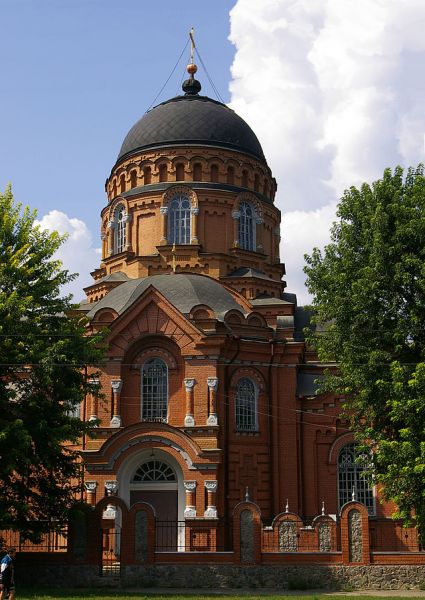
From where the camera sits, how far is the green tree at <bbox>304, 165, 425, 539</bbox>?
76.6 feet

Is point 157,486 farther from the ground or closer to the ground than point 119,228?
closer to the ground

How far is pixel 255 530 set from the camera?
25109mm

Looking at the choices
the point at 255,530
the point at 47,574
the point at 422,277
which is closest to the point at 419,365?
the point at 422,277

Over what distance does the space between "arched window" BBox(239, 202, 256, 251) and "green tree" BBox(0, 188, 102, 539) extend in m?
14.9

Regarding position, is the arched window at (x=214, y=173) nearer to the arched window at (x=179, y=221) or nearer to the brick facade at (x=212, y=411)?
the arched window at (x=179, y=221)

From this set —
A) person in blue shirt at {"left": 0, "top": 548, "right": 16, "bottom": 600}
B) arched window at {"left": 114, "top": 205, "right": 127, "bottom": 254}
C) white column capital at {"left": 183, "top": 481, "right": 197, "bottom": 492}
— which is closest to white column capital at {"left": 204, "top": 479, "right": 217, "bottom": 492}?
white column capital at {"left": 183, "top": 481, "right": 197, "bottom": 492}

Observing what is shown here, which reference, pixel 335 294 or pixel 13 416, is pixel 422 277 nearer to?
pixel 335 294

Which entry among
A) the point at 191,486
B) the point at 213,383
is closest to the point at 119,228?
the point at 213,383

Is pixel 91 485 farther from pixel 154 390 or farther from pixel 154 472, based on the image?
pixel 154 390

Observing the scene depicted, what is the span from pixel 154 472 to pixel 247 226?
43.9ft

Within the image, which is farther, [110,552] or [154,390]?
[154,390]

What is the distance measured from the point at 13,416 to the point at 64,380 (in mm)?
1832

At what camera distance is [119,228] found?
1593 inches

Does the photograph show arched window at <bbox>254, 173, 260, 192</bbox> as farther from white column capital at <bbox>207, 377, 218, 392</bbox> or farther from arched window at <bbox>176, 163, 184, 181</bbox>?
white column capital at <bbox>207, 377, 218, 392</bbox>
